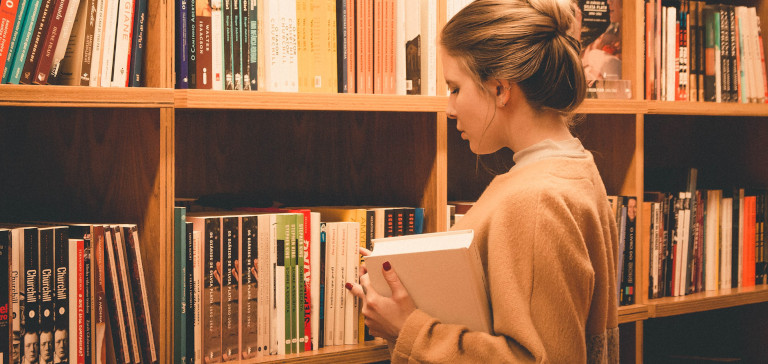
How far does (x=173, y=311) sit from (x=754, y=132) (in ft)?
5.89

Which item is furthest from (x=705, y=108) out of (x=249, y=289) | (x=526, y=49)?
(x=249, y=289)

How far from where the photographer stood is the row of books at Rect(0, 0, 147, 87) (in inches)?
47.6

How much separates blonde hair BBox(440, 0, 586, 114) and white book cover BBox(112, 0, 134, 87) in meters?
0.57

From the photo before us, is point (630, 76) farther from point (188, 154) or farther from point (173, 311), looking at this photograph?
point (173, 311)

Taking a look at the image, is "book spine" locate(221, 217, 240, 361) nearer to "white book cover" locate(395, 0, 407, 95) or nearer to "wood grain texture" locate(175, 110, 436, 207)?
"wood grain texture" locate(175, 110, 436, 207)

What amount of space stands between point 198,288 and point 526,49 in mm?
732

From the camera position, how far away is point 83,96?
123 centimetres

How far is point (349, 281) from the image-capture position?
1.55 metres

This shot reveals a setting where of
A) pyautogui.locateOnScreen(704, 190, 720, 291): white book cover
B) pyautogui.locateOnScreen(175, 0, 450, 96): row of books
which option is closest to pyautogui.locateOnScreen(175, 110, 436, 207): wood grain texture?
pyautogui.locateOnScreen(175, 0, 450, 96): row of books

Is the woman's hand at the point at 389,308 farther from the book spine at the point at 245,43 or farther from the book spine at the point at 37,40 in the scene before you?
the book spine at the point at 37,40

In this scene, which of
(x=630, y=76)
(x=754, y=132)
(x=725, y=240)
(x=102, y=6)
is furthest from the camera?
(x=754, y=132)

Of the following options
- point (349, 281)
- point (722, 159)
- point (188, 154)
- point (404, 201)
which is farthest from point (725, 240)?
point (188, 154)

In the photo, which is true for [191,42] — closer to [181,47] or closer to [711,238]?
[181,47]

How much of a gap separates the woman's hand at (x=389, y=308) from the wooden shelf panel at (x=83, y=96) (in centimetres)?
49
